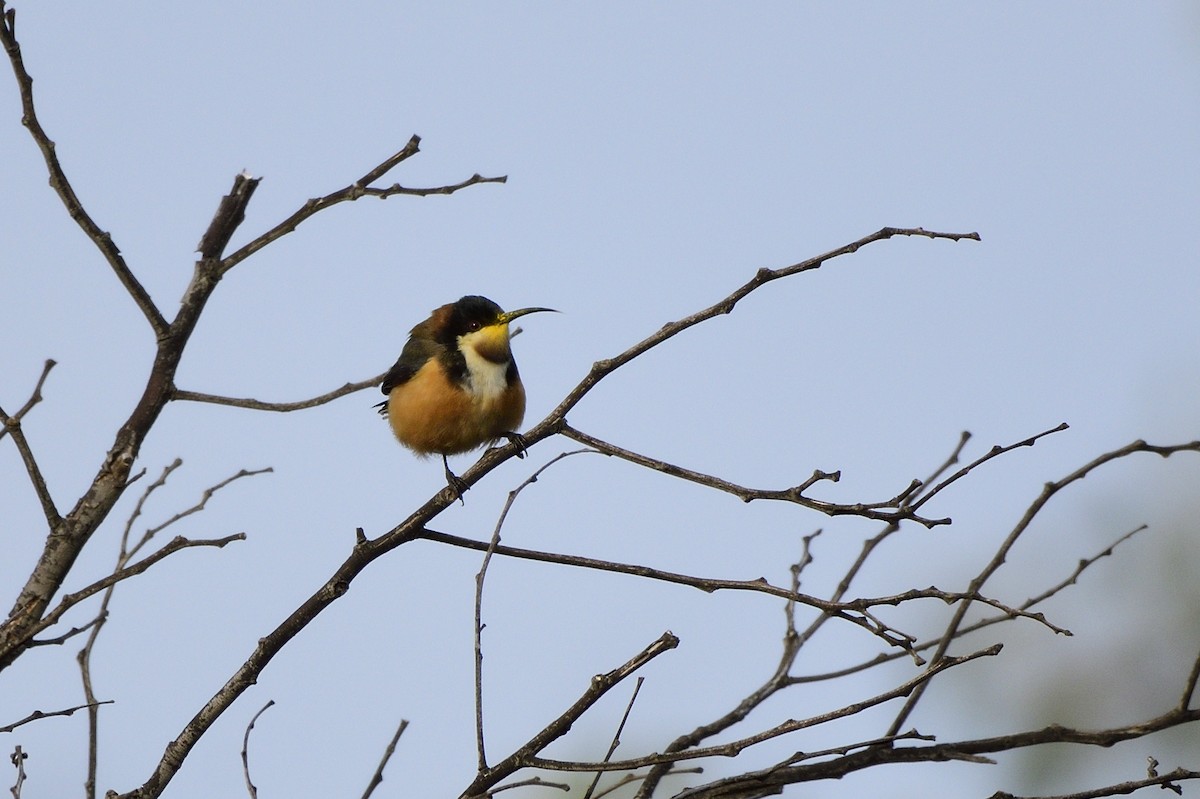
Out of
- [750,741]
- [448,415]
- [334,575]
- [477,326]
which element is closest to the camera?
[750,741]

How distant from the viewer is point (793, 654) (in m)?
3.81

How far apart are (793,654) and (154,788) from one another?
73.2 inches

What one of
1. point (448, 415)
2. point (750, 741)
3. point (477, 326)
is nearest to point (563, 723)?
point (750, 741)

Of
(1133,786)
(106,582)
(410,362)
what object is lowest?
(1133,786)

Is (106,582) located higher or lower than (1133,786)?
higher

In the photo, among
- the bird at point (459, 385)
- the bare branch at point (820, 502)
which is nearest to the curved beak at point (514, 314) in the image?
the bird at point (459, 385)

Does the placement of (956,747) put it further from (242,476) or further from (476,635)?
(242,476)

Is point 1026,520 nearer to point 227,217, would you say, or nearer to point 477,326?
point 227,217

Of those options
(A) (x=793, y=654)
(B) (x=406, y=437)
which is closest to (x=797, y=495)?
(A) (x=793, y=654)

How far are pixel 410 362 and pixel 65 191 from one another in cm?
257

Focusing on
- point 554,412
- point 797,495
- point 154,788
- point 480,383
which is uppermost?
point 480,383

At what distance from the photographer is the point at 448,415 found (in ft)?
17.3

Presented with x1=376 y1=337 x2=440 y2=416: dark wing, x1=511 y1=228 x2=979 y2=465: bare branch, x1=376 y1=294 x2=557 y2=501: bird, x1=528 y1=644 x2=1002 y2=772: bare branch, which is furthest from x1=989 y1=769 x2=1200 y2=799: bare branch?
x1=376 y1=337 x2=440 y2=416: dark wing

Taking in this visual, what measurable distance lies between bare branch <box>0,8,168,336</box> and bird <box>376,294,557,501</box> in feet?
6.10
